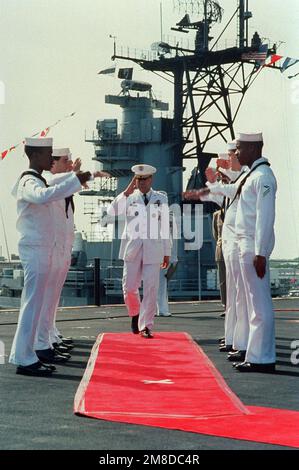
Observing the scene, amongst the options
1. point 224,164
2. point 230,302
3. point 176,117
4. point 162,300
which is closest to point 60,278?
point 230,302

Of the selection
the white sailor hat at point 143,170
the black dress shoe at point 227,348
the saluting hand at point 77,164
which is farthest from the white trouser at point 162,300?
the saluting hand at point 77,164

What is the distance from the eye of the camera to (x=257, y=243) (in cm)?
796

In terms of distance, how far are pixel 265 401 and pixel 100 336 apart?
17.8ft

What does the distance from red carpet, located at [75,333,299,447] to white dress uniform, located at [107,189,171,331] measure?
1.74 m

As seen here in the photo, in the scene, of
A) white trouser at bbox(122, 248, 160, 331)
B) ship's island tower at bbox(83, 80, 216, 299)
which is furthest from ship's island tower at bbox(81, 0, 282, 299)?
white trouser at bbox(122, 248, 160, 331)

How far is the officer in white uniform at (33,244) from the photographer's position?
7820 mm

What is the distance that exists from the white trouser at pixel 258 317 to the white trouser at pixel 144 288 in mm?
3189

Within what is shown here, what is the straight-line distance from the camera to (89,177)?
7.86 m

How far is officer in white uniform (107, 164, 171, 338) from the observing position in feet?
37.4

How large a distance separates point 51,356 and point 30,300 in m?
1.24

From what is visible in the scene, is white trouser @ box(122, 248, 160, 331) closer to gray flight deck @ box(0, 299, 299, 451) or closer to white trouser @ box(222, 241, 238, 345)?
gray flight deck @ box(0, 299, 299, 451)

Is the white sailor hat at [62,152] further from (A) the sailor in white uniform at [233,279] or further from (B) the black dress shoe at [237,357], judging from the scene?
(B) the black dress shoe at [237,357]

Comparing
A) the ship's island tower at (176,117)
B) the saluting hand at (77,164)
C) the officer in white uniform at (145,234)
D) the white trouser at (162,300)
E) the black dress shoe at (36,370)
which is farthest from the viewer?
the ship's island tower at (176,117)
